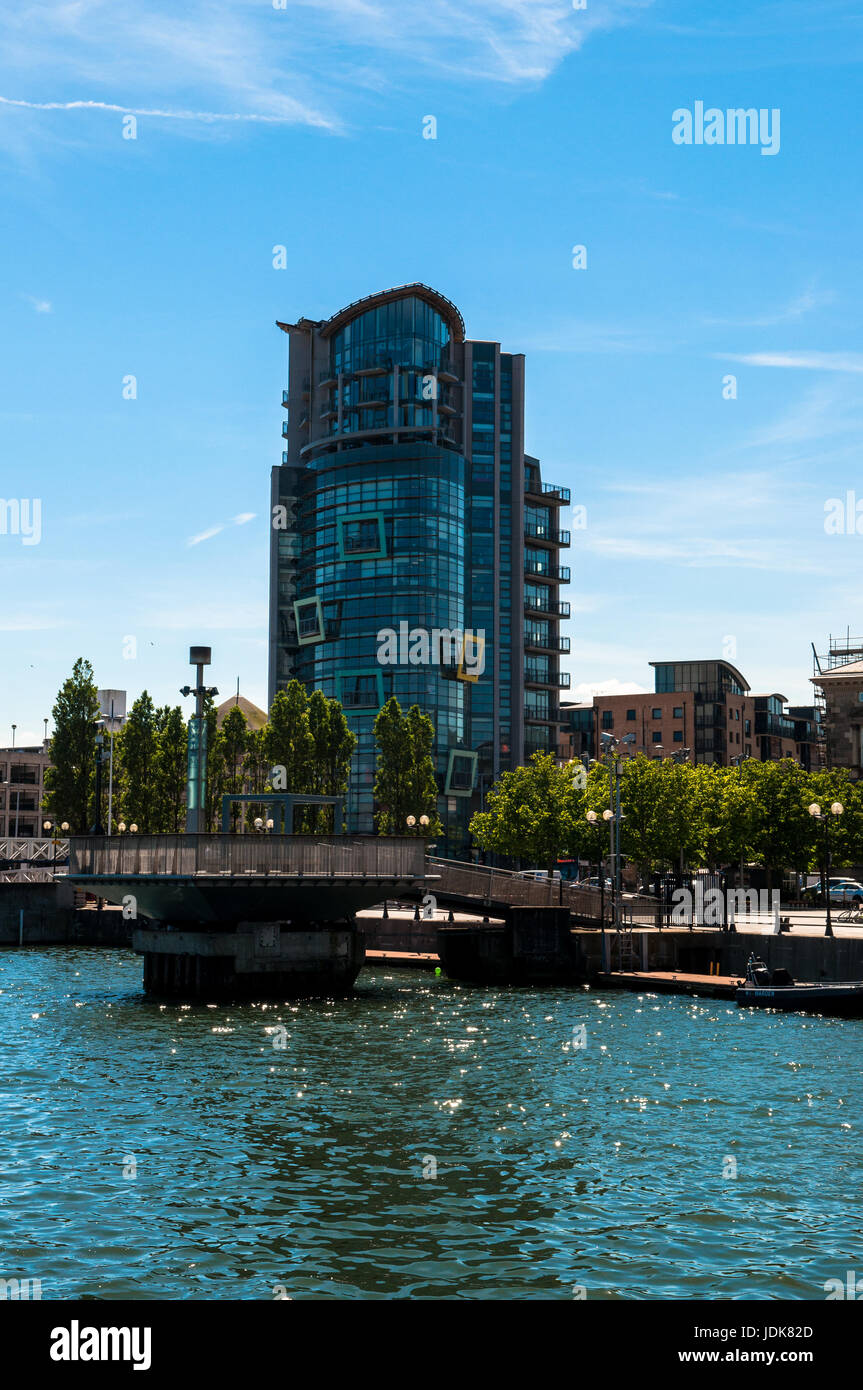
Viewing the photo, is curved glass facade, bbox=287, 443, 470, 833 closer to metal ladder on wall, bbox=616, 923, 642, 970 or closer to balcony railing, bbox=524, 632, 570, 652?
balcony railing, bbox=524, 632, 570, 652

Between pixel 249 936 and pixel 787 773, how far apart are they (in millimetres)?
42649

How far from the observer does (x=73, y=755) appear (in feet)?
342

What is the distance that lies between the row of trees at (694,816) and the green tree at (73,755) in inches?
1369

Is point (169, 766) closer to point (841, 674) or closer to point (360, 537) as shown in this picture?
point (360, 537)

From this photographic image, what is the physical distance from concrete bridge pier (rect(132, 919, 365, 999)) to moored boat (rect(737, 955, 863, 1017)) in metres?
16.9

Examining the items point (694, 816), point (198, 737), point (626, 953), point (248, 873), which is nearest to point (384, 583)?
point (694, 816)

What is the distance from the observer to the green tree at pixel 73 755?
104 m

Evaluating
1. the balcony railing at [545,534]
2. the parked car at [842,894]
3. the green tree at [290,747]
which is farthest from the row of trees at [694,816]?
the balcony railing at [545,534]

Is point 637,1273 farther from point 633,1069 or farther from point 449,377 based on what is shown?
point 449,377

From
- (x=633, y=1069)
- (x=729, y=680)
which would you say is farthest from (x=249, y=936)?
(x=729, y=680)

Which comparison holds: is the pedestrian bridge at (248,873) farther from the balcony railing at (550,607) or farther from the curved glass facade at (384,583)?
the balcony railing at (550,607)

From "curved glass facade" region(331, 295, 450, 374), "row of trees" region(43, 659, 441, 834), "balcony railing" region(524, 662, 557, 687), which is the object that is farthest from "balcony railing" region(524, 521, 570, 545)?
"row of trees" region(43, 659, 441, 834)

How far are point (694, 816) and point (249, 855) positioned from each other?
3758 cm
